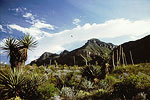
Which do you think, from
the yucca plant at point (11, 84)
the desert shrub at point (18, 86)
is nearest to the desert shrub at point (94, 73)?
the desert shrub at point (18, 86)

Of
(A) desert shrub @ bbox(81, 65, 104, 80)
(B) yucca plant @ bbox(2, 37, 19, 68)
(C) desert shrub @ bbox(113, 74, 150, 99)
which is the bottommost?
(C) desert shrub @ bbox(113, 74, 150, 99)

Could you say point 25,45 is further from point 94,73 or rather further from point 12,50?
point 94,73

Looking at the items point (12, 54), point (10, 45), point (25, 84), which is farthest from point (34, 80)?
point (10, 45)

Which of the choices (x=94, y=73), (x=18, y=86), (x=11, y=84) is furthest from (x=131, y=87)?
(x=11, y=84)

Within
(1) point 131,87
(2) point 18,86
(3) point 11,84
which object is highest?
(3) point 11,84

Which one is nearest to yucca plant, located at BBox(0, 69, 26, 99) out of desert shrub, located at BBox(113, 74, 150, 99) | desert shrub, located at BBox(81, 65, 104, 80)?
desert shrub, located at BBox(81, 65, 104, 80)

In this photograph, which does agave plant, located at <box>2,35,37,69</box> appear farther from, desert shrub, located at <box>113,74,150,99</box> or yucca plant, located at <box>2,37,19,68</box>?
desert shrub, located at <box>113,74,150,99</box>

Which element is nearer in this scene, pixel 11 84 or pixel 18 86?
pixel 11 84

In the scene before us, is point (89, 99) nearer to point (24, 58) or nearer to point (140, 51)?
point (24, 58)

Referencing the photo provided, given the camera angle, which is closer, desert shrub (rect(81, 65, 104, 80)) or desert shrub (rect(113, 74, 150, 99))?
desert shrub (rect(113, 74, 150, 99))

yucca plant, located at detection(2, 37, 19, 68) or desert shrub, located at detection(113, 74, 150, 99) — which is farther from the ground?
yucca plant, located at detection(2, 37, 19, 68)

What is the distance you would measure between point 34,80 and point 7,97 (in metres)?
1.76

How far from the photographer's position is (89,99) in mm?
6555

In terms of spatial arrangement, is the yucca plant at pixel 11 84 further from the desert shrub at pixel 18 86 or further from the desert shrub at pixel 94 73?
the desert shrub at pixel 94 73
